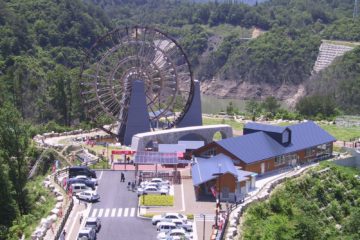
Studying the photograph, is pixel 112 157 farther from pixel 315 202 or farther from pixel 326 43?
pixel 326 43

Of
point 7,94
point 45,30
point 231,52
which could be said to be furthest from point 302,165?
point 231,52

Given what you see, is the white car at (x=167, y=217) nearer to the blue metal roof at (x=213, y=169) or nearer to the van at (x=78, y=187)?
the blue metal roof at (x=213, y=169)

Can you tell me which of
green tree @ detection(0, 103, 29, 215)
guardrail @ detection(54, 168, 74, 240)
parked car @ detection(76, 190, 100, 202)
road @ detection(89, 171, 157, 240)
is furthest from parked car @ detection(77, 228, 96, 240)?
green tree @ detection(0, 103, 29, 215)

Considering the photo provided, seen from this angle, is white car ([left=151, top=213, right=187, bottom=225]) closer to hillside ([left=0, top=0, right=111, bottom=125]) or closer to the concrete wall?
the concrete wall

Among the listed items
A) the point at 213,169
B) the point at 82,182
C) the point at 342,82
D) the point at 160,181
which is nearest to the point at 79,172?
the point at 82,182

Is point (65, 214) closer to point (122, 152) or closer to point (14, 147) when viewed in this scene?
point (14, 147)
